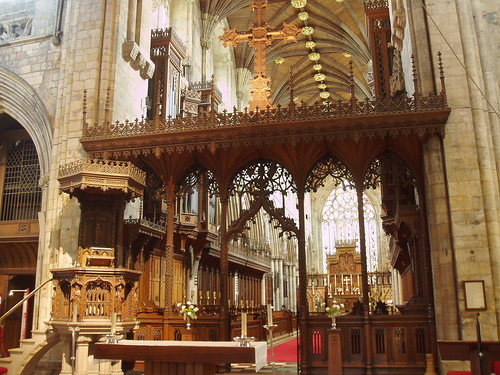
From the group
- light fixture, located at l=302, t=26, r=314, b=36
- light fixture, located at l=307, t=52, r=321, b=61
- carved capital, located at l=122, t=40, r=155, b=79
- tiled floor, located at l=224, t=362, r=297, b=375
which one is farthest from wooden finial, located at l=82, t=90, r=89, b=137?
light fixture, located at l=307, t=52, r=321, b=61

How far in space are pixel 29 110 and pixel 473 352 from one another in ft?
38.5

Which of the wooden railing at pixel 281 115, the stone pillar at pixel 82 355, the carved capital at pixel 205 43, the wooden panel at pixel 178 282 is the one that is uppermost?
the carved capital at pixel 205 43

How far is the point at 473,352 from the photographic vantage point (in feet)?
17.9

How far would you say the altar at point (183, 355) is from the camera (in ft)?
14.3

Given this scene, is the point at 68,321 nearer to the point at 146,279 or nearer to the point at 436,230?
the point at 146,279

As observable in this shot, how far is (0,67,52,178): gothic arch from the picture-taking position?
12.8 m

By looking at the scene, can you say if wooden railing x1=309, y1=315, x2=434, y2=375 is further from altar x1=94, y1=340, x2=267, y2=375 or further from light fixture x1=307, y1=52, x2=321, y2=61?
light fixture x1=307, y1=52, x2=321, y2=61

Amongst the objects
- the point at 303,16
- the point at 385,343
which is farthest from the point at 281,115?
the point at 303,16

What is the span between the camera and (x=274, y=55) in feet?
84.4

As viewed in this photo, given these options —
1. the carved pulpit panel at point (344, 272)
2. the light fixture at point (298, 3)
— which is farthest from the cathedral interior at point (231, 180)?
the carved pulpit panel at point (344, 272)

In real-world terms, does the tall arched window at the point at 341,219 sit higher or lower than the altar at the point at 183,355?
higher

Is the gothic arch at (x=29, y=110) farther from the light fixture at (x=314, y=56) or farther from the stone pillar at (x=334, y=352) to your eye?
the light fixture at (x=314, y=56)

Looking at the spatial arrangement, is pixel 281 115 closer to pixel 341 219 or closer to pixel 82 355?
pixel 82 355

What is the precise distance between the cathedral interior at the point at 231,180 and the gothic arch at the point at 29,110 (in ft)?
0.20
